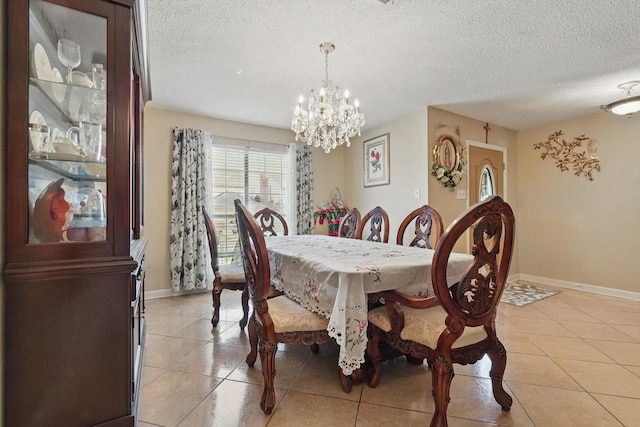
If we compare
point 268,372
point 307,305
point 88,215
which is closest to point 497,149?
point 307,305

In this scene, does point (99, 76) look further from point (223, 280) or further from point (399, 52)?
point (399, 52)

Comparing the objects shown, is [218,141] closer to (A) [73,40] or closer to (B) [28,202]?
(A) [73,40]

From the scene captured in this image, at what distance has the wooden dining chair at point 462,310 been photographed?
46.9 inches

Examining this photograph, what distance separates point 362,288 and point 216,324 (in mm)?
1819

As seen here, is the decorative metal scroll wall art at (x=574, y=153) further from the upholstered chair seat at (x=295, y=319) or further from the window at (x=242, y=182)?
the upholstered chair seat at (x=295, y=319)

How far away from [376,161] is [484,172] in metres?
1.53

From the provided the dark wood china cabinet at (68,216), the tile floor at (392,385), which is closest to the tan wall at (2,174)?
the dark wood china cabinet at (68,216)

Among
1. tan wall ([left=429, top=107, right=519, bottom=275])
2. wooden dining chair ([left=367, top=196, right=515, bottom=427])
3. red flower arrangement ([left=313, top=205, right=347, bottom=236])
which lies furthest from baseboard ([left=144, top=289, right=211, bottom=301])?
tan wall ([left=429, top=107, right=519, bottom=275])

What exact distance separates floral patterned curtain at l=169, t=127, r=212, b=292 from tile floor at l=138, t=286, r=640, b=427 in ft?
3.39

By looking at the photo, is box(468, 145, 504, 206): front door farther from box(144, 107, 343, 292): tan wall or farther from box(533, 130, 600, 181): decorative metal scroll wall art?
box(144, 107, 343, 292): tan wall

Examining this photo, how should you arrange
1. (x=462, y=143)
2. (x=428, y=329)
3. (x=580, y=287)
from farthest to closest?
(x=580, y=287) < (x=462, y=143) < (x=428, y=329)

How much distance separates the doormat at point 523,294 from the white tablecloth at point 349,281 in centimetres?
232

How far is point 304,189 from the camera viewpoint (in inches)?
176

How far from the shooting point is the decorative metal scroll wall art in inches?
152
